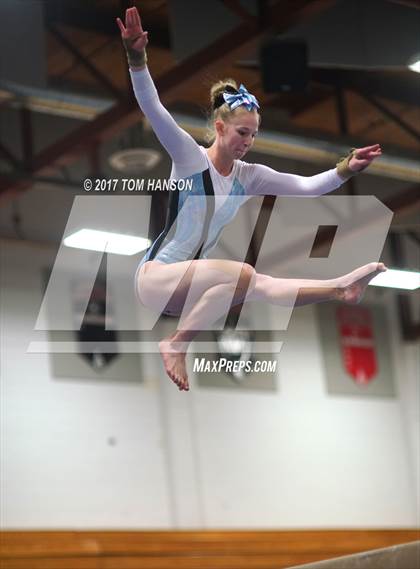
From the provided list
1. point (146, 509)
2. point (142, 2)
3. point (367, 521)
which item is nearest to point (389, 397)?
point (367, 521)

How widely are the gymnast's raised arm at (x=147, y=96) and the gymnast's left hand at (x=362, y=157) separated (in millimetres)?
743

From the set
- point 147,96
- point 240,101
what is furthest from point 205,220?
point 147,96

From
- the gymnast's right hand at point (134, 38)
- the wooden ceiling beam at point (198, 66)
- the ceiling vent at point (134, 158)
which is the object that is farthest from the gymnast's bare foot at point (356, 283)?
the ceiling vent at point (134, 158)

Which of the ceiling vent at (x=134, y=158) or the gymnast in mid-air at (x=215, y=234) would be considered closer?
the gymnast in mid-air at (x=215, y=234)

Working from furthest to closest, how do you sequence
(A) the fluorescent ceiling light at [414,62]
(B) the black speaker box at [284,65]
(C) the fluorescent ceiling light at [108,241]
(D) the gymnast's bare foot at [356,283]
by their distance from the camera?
(B) the black speaker box at [284,65]
(A) the fluorescent ceiling light at [414,62]
(C) the fluorescent ceiling light at [108,241]
(D) the gymnast's bare foot at [356,283]

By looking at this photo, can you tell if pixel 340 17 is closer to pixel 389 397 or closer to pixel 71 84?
pixel 71 84

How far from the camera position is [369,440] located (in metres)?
17.3

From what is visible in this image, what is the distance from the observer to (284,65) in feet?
35.5

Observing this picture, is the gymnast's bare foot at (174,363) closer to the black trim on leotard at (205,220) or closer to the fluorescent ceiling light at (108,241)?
the black trim on leotard at (205,220)

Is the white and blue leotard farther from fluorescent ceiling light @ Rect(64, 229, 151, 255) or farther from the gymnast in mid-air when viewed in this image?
fluorescent ceiling light @ Rect(64, 229, 151, 255)

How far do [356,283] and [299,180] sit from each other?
0.62 meters

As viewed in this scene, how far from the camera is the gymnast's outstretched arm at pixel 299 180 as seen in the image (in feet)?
17.9

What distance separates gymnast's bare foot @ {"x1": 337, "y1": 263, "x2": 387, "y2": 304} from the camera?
529 centimetres

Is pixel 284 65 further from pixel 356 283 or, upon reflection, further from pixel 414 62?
pixel 356 283
